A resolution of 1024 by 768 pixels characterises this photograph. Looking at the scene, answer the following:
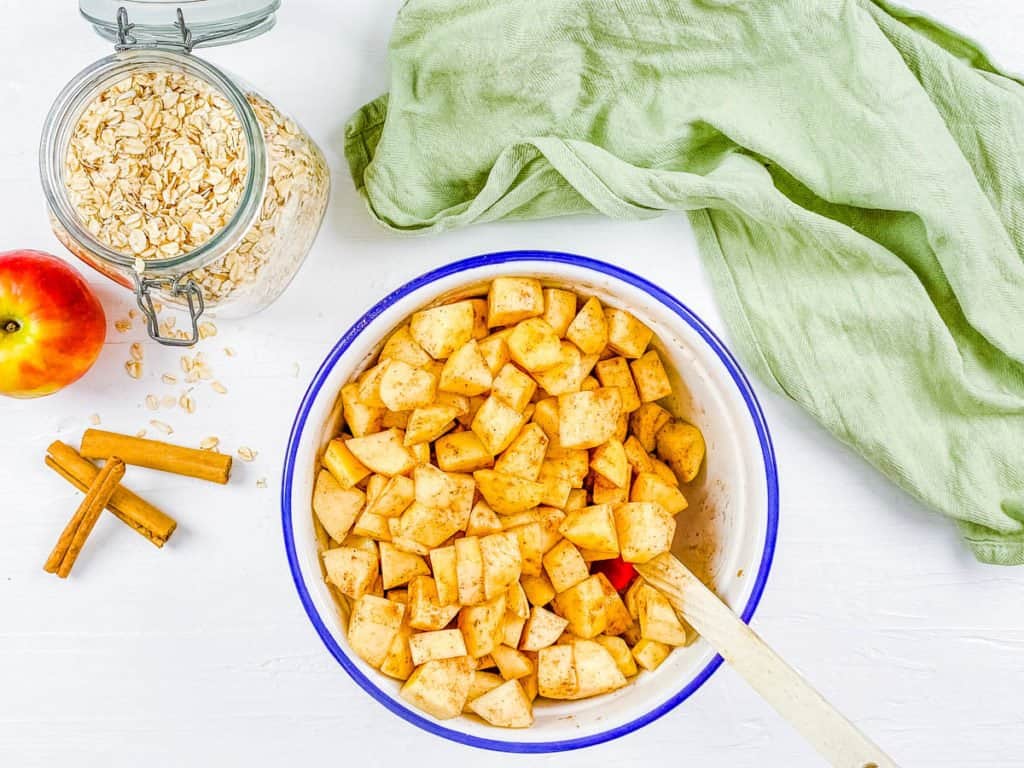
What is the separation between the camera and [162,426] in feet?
3.87

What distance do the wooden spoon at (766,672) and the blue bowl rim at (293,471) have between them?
27mm

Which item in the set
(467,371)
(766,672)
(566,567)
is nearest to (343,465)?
(467,371)

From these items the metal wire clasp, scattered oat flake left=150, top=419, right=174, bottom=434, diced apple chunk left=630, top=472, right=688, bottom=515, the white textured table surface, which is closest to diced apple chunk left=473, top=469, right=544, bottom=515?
diced apple chunk left=630, top=472, right=688, bottom=515

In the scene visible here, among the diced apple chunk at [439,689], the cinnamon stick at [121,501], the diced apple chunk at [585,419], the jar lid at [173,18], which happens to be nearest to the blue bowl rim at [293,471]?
the diced apple chunk at [439,689]

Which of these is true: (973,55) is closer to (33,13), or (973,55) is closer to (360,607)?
(360,607)

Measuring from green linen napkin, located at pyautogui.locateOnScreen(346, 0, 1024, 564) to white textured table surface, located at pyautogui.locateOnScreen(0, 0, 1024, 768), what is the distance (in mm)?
63

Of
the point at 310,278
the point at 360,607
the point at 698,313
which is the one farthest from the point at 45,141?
the point at 698,313

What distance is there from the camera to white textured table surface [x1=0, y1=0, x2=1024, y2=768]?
1.16m

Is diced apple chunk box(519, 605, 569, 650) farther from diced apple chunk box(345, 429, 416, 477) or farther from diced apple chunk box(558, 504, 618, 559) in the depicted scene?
diced apple chunk box(345, 429, 416, 477)

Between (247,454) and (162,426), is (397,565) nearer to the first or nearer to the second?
(247,454)

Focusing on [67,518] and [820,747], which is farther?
[67,518]

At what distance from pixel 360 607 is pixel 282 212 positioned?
1.48 feet

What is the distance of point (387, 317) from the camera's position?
1.02m

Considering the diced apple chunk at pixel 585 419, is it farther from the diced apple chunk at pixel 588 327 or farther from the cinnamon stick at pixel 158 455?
the cinnamon stick at pixel 158 455
